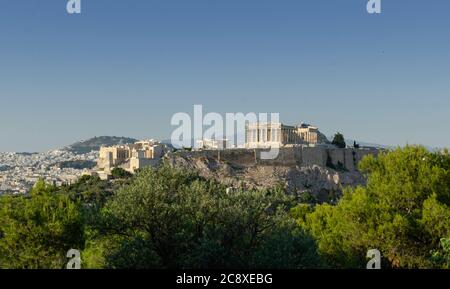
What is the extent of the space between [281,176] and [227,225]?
4642 centimetres

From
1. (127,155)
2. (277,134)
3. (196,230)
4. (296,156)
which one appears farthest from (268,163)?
(196,230)

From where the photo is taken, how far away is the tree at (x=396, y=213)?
39.9ft

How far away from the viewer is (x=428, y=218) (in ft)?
39.5

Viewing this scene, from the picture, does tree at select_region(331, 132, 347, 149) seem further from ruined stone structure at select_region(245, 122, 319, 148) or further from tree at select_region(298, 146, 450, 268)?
tree at select_region(298, 146, 450, 268)

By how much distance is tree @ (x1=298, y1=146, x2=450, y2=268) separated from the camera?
1216cm

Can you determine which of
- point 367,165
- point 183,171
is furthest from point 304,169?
point 183,171

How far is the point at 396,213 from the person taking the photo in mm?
12570

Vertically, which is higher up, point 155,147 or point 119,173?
point 155,147

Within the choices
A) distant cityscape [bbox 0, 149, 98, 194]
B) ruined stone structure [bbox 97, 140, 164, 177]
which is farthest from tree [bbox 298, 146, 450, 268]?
ruined stone structure [bbox 97, 140, 164, 177]

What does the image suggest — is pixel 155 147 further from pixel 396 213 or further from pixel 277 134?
pixel 396 213

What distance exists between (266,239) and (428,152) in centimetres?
672

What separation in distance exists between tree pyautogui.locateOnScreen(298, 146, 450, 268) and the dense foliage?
0.02 meters

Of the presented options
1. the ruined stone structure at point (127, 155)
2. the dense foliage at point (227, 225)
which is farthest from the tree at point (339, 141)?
the dense foliage at point (227, 225)
